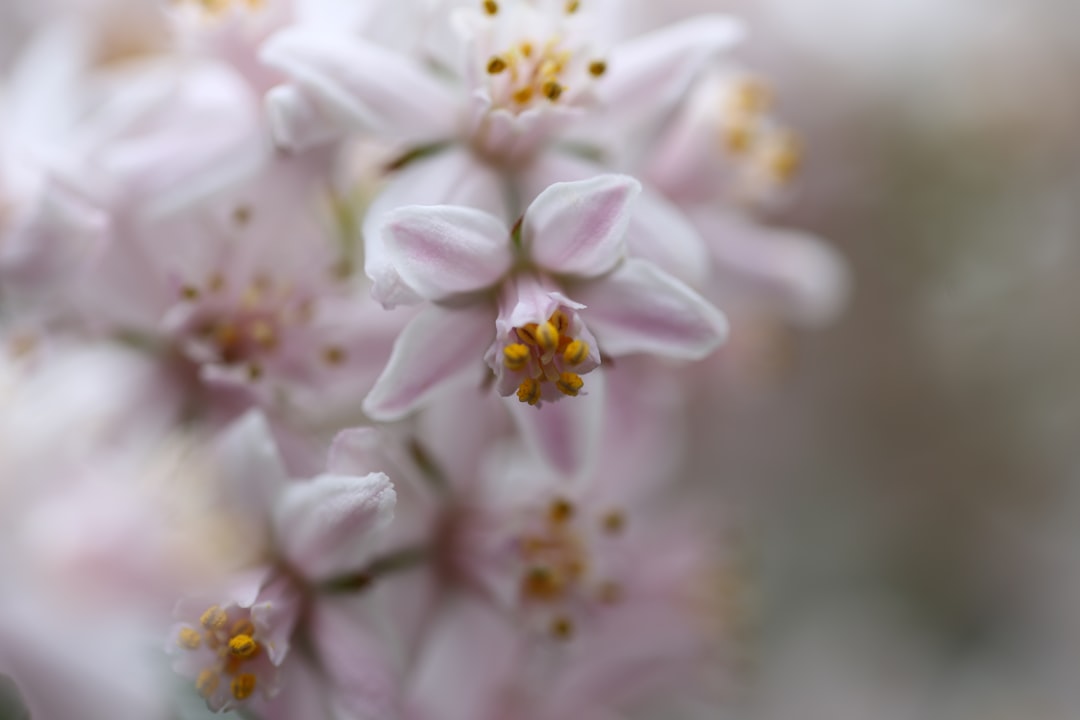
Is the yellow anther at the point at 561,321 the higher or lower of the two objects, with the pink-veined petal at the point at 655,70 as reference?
lower

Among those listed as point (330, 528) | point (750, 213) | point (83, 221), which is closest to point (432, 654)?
point (330, 528)

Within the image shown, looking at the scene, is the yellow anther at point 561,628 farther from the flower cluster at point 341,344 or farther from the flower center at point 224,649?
the flower center at point 224,649

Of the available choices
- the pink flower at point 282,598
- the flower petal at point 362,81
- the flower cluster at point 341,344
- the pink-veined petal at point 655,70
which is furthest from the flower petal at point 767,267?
the pink flower at point 282,598

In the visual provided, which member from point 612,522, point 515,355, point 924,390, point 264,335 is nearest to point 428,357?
point 515,355

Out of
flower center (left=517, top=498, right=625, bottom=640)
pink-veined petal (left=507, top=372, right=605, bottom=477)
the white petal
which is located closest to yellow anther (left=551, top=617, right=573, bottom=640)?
flower center (left=517, top=498, right=625, bottom=640)

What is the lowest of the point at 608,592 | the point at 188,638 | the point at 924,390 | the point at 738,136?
the point at 924,390

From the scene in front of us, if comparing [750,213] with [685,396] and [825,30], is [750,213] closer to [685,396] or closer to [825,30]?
[685,396]

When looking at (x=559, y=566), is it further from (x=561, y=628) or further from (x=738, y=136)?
(x=738, y=136)
